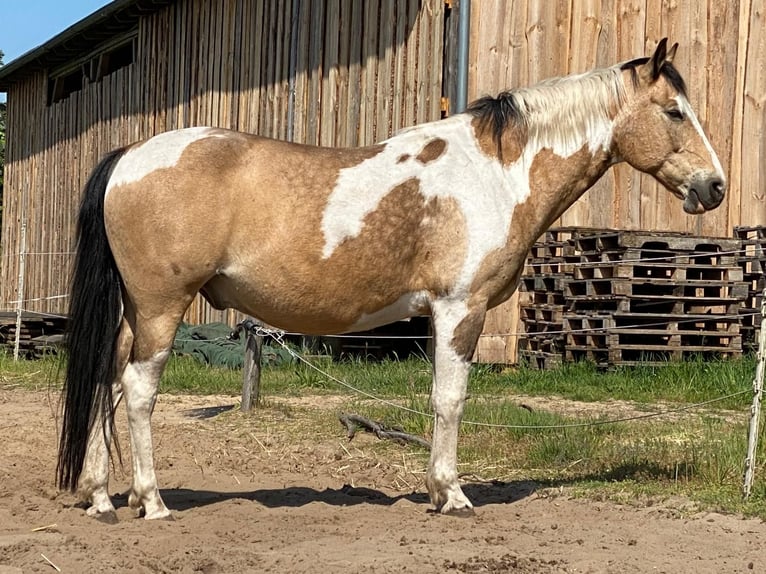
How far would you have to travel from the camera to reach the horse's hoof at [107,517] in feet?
18.7

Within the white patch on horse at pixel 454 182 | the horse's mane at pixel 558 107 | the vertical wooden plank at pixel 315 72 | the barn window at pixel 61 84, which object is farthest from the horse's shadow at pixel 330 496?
the barn window at pixel 61 84

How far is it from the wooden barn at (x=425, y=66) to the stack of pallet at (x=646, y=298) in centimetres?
77

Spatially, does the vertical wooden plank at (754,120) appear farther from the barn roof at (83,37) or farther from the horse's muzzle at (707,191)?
the barn roof at (83,37)

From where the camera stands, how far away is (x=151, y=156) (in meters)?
5.74

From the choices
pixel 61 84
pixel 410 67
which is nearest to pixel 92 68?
pixel 61 84

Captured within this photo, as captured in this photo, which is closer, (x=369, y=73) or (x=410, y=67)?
(x=410, y=67)

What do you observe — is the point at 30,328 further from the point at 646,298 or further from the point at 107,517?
the point at 107,517

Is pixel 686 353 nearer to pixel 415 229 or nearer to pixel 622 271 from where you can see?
pixel 622 271

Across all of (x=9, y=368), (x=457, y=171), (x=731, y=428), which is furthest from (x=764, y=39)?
(x=9, y=368)

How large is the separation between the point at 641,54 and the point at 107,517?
347 inches

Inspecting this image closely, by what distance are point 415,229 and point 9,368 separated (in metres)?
8.60

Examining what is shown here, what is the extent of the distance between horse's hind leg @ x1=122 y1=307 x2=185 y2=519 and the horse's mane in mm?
2142

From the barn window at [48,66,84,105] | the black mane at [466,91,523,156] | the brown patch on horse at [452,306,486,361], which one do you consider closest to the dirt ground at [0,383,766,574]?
the brown patch on horse at [452,306,486,361]

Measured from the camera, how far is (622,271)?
36.5 feet
